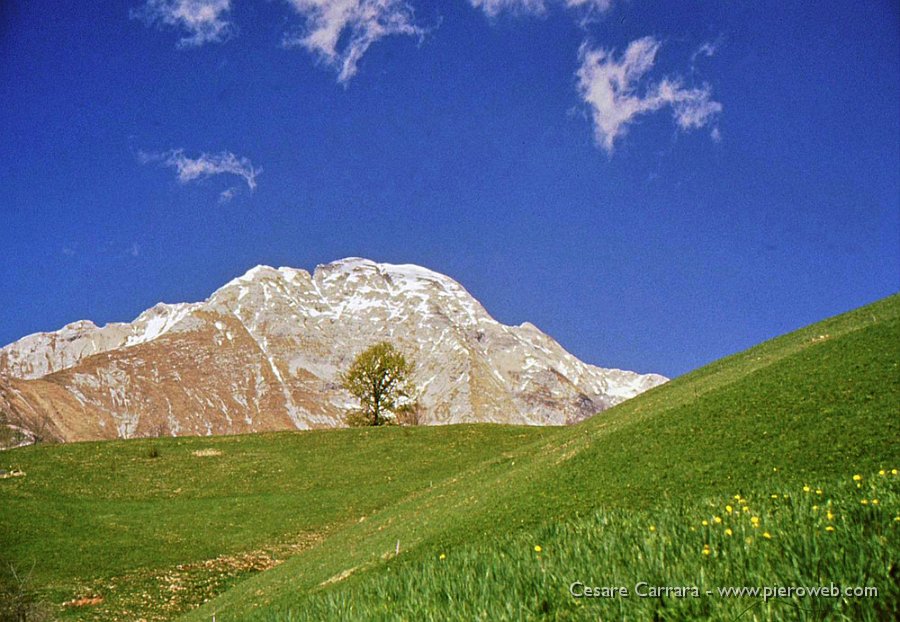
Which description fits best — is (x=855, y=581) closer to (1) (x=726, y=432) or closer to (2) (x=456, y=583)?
(2) (x=456, y=583)

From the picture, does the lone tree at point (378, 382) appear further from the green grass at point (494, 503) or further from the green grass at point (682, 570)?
the green grass at point (682, 570)

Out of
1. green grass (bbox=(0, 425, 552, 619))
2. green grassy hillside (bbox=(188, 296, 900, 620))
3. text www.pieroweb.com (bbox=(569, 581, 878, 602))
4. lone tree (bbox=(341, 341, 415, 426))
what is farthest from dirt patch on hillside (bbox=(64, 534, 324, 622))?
lone tree (bbox=(341, 341, 415, 426))

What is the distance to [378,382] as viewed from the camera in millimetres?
93000

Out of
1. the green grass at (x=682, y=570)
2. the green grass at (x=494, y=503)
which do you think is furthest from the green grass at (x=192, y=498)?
the green grass at (x=682, y=570)

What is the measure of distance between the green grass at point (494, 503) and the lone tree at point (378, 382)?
73.9ft

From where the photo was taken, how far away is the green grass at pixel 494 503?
659cm

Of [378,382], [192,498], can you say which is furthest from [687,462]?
[378,382]

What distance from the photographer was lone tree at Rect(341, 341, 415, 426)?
9262cm

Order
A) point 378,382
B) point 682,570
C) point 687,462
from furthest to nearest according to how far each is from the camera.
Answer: point 378,382 → point 687,462 → point 682,570

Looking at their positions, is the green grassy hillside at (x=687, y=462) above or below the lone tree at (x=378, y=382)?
below

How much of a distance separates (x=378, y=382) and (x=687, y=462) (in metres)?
72.7

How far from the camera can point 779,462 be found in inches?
838

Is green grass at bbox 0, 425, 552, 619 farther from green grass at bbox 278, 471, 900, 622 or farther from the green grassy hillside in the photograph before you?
green grass at bbox 278, 471, 900, 622

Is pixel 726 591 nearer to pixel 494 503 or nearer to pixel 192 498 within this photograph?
pixel 494 503
